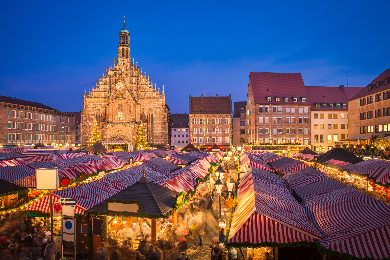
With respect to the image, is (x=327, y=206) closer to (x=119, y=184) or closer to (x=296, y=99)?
(x=119, y=184)

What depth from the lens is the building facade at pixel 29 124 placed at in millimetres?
55938

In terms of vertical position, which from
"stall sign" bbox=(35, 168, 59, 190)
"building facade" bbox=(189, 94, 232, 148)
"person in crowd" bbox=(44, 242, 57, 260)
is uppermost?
"building facade" bbox=(189, 94, 232, 148)

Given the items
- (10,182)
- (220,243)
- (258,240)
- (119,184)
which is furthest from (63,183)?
(258,240)

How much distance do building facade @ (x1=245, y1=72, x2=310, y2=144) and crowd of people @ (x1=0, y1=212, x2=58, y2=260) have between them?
52.9 m

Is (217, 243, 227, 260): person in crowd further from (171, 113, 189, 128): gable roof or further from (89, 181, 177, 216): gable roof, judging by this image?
(171, 113, 189, 128): gable roof

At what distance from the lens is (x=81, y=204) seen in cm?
939

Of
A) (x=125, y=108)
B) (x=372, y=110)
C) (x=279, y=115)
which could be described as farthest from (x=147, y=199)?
(x=279, y=115)

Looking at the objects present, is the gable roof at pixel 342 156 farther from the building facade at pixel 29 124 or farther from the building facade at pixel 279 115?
the building facade at pixel 29 124

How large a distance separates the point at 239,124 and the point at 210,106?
552 inches

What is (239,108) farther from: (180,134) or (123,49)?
(123,49)

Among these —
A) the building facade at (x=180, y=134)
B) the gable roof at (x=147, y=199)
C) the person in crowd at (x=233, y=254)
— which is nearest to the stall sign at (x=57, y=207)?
the gable roof at (x=147, y=199)

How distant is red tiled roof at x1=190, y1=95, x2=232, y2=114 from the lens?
233ft

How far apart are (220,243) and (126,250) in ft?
11.1

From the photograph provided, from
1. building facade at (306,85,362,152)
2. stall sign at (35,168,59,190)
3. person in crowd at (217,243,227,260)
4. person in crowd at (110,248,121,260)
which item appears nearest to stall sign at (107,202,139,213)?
person in crowd at (110,248,121,260)
